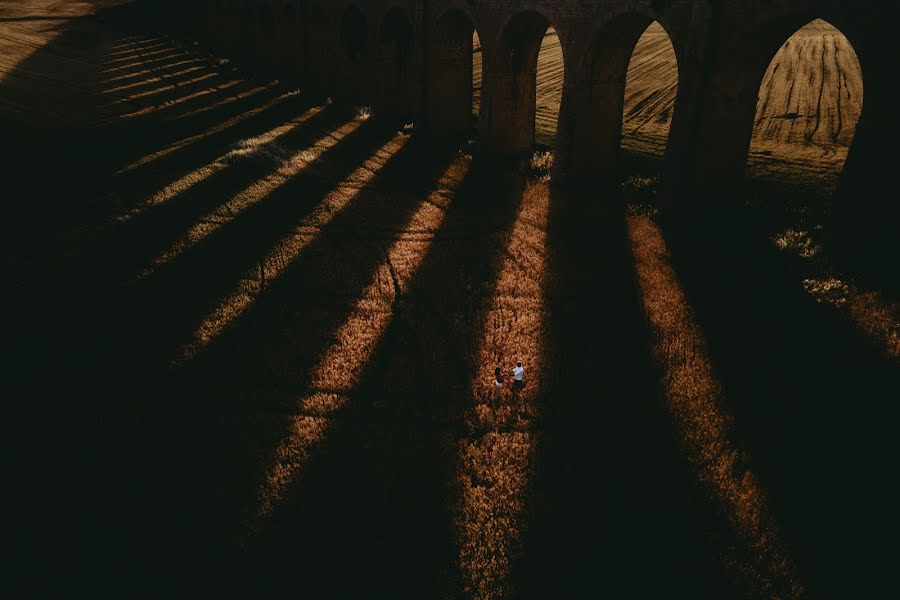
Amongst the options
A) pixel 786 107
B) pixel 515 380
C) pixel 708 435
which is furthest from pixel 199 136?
pixel 786 107

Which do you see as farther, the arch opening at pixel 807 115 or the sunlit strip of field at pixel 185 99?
the sunlit strip of field at pixel 185 99

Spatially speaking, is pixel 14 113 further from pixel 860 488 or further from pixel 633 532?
pixel 860 488

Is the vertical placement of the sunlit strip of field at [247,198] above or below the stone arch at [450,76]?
below

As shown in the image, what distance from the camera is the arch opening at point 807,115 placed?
1579cm

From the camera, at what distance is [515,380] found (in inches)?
291

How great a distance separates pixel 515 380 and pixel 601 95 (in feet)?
31.8

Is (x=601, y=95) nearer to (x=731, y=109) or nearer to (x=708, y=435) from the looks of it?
(x=731, y=109)

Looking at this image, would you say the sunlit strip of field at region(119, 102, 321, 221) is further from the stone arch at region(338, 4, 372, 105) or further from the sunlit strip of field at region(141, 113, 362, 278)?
the stone arch at region(338, 4, 372, 105)

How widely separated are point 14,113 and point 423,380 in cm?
2095

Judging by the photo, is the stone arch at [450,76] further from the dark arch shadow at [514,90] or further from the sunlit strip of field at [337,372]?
the sunlit strip of field at [337,372]

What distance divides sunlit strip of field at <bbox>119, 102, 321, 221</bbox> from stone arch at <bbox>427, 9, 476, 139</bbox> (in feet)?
18.3

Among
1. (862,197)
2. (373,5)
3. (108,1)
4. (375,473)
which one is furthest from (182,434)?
(108,1)

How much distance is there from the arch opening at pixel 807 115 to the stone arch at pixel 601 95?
15.5 feet

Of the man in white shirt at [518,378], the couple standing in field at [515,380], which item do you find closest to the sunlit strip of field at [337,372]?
the couple standing in field at [515,380]
